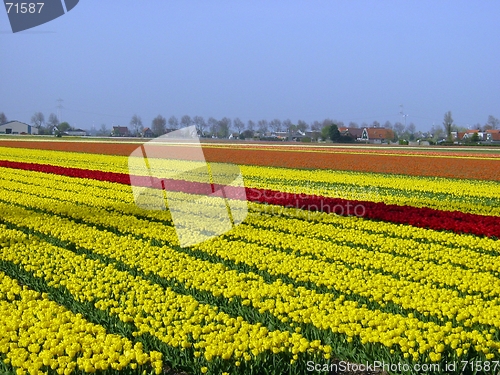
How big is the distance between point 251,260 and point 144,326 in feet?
11.4

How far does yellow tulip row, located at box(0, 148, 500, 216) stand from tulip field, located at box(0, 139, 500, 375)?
5.77 feet

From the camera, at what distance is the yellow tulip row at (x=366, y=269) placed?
732 cm

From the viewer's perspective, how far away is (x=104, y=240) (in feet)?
37.1

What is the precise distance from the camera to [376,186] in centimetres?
2269

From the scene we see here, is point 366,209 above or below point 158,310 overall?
below

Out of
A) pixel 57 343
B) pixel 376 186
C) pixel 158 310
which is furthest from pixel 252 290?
pixel 376 186

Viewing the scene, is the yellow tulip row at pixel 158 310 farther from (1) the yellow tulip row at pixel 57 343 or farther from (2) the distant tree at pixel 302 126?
(2) the distant tree at pixel 302 126

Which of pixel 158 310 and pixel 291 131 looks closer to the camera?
pixel 158 310

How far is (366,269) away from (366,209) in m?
6.07

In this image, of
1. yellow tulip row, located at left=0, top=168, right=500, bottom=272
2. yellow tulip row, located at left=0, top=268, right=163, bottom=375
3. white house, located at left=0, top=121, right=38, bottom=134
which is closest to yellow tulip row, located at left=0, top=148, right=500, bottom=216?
yellow tulip row, located at left=0, top=168, right=500, bottom=272

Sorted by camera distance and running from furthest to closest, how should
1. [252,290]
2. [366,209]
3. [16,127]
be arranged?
[16,127]
[366,209]
[252,290]

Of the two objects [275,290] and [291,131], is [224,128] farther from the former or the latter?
[275,290]

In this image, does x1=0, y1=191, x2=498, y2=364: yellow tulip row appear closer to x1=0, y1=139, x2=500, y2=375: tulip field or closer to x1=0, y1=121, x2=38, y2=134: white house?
x1=0, y1=139, x2=500, y2=375: tulip field

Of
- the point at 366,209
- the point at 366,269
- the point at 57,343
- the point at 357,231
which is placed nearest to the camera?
the point at 57,343
